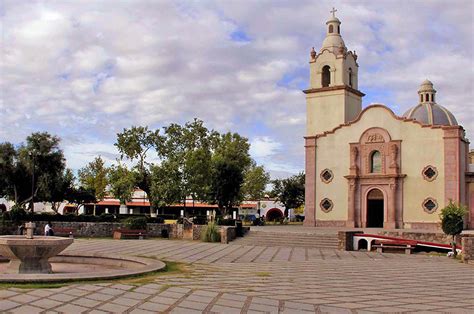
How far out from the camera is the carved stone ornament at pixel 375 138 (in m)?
37.3

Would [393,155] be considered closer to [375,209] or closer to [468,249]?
[375,209]

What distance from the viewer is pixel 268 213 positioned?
64.7 meters

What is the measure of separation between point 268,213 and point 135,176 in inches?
1098

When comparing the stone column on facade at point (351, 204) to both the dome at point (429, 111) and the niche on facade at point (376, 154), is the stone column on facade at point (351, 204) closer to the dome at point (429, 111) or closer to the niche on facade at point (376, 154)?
the niche on facade at point (376, 154)

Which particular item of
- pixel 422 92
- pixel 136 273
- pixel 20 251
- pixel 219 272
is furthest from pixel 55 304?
pixel 422 92

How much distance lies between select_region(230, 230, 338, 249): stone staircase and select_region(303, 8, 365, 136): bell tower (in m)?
15.5

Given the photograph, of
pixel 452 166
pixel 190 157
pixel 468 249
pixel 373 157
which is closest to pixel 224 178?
pixel 190 157

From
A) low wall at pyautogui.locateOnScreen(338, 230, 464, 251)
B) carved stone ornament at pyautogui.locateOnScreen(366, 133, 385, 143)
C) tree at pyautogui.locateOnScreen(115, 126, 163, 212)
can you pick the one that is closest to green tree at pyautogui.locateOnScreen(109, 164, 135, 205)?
tree at pyautogui.locateOnScreen(115, 126, 163, 212)

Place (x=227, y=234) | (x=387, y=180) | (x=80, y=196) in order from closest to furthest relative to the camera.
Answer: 1. (x=227, y=234)
2. (x=387, y=180)
3. (x=80, y=196)

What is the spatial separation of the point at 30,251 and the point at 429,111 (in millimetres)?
33410

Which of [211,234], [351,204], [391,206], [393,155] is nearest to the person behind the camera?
[211,234]

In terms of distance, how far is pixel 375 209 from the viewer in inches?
1479

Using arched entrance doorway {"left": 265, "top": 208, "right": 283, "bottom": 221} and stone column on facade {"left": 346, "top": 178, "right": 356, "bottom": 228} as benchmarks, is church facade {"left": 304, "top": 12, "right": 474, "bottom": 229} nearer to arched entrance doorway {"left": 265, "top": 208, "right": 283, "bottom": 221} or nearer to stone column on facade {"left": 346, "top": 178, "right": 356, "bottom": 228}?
stone column on facade {"left": 346, "top": 178, "right": 356, "bottom": 228}

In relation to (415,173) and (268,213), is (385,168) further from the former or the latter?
(268,213)
